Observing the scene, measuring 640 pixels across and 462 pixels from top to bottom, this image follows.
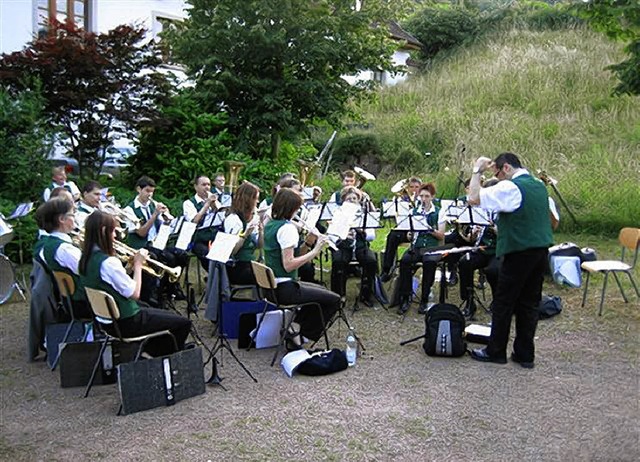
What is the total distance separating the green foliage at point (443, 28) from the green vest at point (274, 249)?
2618 cm

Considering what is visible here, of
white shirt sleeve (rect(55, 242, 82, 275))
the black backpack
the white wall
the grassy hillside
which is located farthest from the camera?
the white wall

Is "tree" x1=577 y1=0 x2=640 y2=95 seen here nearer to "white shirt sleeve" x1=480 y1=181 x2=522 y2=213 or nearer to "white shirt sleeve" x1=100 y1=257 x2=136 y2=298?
"white shirt sleeve" x1=480 y1=181 x2=522 y2=213

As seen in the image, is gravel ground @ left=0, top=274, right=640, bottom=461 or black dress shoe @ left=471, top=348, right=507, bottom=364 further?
black dress shoe @ left=471, top=348, right=507, bottom=364

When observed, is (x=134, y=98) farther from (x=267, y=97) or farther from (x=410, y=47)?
(x=410, y=47)

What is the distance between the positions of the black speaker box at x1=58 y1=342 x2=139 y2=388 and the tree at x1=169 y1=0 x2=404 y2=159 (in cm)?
841

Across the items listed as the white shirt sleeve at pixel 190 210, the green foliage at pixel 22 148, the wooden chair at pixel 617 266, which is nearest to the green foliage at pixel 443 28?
the green foliage at pixel 22 148

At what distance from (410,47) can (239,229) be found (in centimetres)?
2406

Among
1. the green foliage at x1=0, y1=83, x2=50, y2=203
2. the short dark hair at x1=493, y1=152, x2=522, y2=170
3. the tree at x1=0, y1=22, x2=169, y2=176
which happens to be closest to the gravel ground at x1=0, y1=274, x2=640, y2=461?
the short dark hair at x1=493, y1=152, x2=522, y2=170

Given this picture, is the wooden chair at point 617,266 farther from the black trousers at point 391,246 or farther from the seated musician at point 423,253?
the black trousers at point 391,246

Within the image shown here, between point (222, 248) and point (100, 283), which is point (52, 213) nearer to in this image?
point (100, 283)

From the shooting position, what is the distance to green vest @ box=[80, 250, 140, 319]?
4.76 m

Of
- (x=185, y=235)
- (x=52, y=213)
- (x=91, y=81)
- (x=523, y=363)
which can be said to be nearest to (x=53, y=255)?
(x=52, y=213)

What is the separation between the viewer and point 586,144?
55.4ft

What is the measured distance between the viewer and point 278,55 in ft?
43.8
